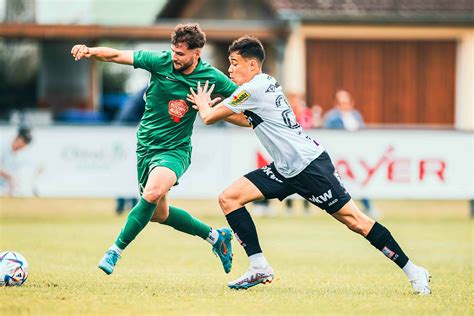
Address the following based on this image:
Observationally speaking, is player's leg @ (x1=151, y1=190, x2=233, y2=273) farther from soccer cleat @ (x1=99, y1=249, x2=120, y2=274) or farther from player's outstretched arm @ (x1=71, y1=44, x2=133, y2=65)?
player's outstretched arm @ (x1=71, y1=44, x2=133, y2=65)

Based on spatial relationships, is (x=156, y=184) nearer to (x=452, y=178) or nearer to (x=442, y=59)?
(x=452, y=178)

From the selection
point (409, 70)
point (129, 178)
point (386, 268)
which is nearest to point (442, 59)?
point (409, 70)

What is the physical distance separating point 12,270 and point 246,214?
1.95 meters

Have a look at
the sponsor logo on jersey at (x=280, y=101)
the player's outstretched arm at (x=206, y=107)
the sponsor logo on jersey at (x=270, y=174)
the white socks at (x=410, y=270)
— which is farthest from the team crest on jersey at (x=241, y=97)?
the white socks at (x=410, y=270)

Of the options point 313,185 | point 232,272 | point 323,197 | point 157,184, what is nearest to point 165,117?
point 157,184

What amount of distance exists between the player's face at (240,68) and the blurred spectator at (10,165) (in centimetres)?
1030

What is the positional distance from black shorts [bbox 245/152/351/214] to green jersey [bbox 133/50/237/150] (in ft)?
2.66

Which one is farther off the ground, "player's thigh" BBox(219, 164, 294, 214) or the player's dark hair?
"player's thigh" BBox(219, 164, 294, 214)

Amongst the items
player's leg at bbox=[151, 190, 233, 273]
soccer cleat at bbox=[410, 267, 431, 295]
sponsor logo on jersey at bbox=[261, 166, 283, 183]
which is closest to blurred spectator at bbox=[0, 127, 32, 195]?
player's leg at bbox=[151, 190, 233, 273]

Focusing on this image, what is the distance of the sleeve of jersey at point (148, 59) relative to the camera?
9367 mm

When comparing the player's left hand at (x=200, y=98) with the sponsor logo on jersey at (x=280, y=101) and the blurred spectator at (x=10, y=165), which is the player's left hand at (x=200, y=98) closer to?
the sponsor logo on jersey at (x=280, y=101)

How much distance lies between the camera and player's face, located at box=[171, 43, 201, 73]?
9375mm

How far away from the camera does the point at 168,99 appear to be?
9586 mm

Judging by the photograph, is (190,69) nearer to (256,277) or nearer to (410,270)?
(256,277)
